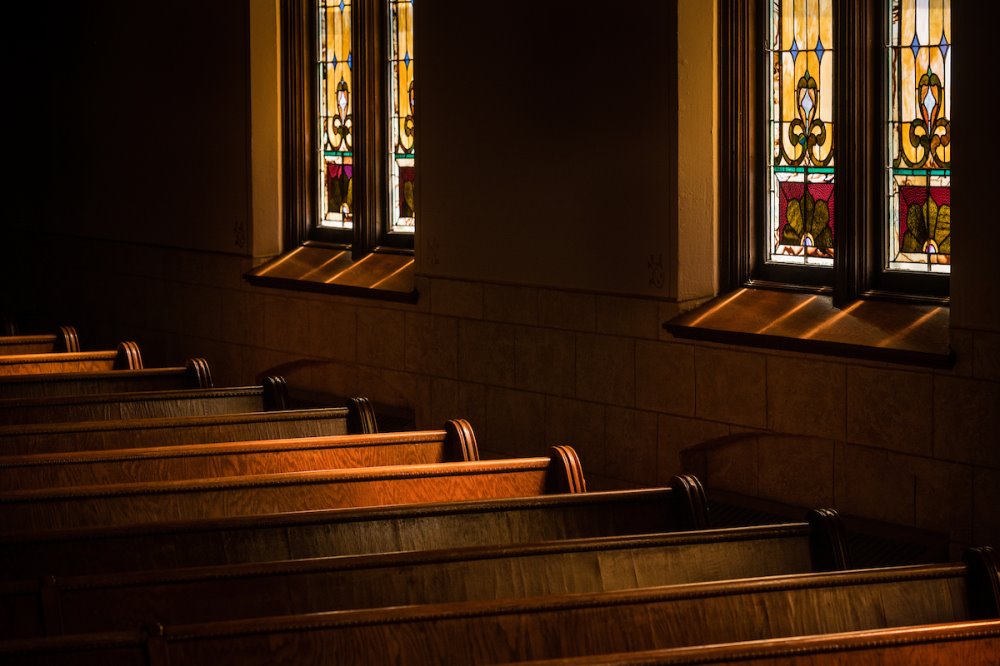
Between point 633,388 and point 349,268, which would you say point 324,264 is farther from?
point 633,388

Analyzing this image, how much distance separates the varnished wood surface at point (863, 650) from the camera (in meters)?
2.44

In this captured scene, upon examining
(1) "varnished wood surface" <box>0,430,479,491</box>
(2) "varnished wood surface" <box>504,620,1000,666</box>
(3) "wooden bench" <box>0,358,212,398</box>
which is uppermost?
(3) "wooden bench" <box>0,358,212,398</box>

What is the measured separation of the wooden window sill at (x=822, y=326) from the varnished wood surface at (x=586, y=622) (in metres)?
2.38

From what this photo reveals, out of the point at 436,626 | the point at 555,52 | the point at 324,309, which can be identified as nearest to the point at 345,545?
the point at 436,626

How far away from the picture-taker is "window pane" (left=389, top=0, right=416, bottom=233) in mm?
8133

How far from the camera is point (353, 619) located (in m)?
2.63

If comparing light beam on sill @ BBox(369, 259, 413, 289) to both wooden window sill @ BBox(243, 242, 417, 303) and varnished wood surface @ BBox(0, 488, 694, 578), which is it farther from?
varnished wood surface @ BBox(0, 488, 694, 578)

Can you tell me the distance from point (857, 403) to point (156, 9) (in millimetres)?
5903

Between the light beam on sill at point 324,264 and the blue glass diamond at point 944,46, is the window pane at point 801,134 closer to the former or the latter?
the blue glass diamond at point 944,46

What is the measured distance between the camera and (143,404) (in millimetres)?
5406

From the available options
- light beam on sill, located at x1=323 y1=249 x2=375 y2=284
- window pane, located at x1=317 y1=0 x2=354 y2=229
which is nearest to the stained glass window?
light beam on sill, located at x1=323 y1=249 x2=375 y2=284

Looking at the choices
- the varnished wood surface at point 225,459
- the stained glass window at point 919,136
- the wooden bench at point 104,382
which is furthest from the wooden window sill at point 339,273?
the varnished wood surface at point 225,459

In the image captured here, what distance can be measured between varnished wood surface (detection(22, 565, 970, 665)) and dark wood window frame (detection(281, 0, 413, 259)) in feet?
18.0

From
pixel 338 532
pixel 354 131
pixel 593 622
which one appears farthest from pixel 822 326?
pixel 354 131
